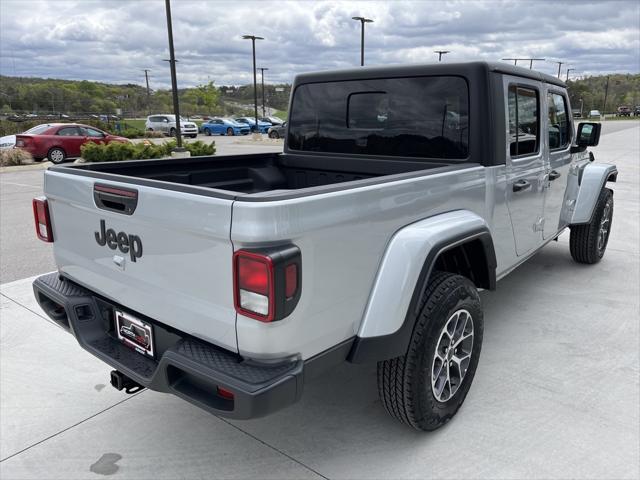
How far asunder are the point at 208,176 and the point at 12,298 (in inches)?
92.1

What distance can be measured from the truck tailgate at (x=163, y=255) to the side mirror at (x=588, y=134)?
3989mm

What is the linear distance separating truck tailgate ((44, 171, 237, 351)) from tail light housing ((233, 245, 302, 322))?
65mm

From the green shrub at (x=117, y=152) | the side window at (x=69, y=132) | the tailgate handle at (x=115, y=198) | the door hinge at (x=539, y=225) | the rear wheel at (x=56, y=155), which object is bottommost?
the rear wheel at (x=56, y=155)

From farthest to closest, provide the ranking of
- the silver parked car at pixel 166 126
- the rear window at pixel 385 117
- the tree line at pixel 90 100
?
the tree line at pixel 90 100
the silver parked car at pixel 166 126
the rear window at pixel 385 117

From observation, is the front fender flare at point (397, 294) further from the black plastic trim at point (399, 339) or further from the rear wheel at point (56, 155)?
the rear wheel at point (56, 155)

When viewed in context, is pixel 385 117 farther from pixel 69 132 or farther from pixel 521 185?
pixel 69 132

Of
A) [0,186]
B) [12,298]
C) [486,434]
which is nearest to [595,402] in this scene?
[486,434]

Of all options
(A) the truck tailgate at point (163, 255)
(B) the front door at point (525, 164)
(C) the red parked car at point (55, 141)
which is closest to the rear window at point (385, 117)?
(B) the front door at point (525, 164)

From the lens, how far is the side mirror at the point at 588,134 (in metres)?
4.67

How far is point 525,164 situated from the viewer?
3.52 m

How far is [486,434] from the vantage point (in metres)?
2.74

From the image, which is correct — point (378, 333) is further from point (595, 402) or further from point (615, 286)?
point (615, 286)

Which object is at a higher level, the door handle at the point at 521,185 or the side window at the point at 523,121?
the side window at the point at 523,121

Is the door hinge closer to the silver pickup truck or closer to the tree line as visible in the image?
Answer: the silver pickup truck
